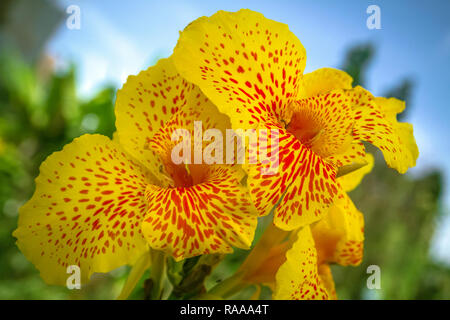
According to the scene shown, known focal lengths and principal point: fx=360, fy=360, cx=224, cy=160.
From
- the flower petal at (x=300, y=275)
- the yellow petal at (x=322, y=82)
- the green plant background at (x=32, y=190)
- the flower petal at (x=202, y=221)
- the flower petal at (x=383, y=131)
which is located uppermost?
the green plant background at (x=32, y=190)

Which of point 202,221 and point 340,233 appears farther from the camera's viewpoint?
point 340,233

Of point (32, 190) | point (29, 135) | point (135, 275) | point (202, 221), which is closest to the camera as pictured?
point (202, 221)

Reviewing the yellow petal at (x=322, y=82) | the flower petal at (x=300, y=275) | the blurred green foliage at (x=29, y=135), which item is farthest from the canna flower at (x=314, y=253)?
the blurred green foliage at (x=29, y=135)

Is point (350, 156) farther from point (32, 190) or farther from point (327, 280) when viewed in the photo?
point (32, 190)

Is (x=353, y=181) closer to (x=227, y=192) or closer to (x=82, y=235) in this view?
(x=227, y=192)

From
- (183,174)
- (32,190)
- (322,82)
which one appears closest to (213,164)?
(183,174)

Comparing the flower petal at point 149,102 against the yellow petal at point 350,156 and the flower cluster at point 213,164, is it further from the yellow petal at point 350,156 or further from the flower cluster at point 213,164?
the yellow petal at point 350,156
